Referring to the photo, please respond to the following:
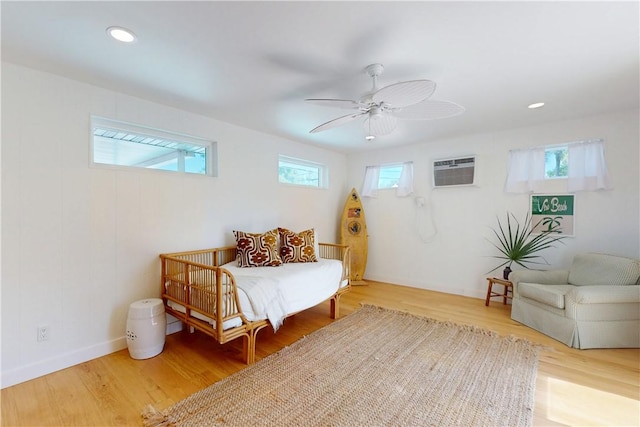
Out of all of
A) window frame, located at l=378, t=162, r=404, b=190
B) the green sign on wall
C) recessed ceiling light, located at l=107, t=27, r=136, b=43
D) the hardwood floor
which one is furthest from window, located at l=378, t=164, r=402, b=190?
recessed ceiling light, located at l=107, t=27, r=136, b=43

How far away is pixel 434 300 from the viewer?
12.1 feet

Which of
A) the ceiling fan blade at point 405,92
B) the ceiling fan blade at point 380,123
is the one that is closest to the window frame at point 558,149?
the ceiling fan blade at point 380,123

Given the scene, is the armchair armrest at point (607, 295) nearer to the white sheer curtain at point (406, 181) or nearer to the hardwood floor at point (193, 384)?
the hardwood floor at point (193, 384)

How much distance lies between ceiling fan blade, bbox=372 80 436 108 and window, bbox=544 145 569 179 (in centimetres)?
279

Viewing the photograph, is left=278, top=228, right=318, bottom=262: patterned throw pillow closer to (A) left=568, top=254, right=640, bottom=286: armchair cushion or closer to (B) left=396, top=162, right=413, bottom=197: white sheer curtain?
(B) left=396, top=162, right=413, bottom=197: white sheer curtain

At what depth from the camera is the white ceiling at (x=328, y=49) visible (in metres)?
1.40

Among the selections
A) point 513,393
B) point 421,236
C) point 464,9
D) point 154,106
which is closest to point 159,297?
point 154,106

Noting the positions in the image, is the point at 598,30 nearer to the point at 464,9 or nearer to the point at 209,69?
the point at 464,9

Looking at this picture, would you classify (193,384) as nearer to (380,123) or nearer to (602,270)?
(380,123)

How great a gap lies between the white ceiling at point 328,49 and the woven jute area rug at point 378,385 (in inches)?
87.8

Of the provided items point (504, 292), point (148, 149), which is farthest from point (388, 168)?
point (148, 149)

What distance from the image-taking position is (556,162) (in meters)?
3.32

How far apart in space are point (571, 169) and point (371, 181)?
8.59 ft

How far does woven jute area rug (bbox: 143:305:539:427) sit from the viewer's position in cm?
157
